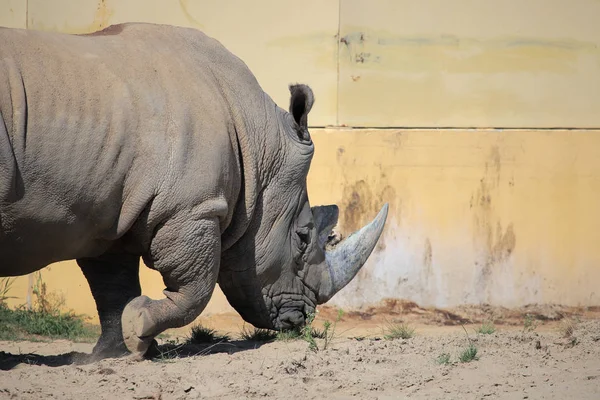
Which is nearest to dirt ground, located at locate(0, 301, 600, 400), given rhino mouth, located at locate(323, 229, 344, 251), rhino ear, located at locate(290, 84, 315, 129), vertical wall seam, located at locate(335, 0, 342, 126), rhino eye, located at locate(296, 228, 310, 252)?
rhino eye, located at locate(296, 228, 310, 252)

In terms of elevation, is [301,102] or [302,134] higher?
[301,102]

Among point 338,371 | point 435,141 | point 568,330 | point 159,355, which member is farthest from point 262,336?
point 435,141

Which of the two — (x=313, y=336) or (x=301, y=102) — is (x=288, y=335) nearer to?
(x=313, y=336)

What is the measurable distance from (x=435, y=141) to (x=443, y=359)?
365cm

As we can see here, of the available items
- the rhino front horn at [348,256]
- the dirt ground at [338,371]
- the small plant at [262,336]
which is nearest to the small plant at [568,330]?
the dirt ground at [338,371]

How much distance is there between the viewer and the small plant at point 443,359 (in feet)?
18.3

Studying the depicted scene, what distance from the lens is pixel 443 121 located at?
29.7ft

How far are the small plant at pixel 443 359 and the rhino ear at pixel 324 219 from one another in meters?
1.46

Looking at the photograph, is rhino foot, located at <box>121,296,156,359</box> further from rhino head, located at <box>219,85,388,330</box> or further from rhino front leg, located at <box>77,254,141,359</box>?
rhino head, located at <box>219,85,388,330</box>

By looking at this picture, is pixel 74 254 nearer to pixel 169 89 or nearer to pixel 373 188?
pixel 169 89

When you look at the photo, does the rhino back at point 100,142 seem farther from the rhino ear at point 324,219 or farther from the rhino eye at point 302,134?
the rhino ear at point 324,219

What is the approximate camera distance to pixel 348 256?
22.9 ft

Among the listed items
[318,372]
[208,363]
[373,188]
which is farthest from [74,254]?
[373,188]

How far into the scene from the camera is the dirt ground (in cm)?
505
